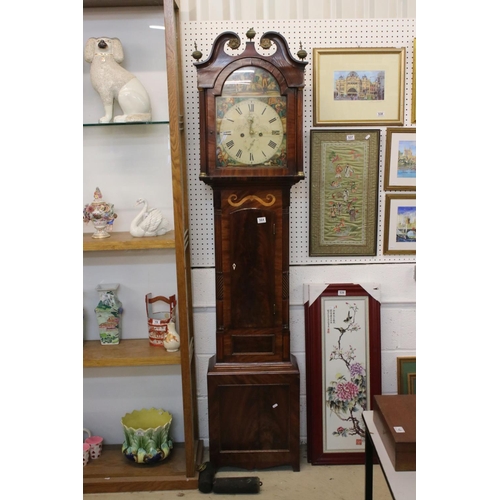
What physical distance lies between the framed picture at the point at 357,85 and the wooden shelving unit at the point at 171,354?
72cm

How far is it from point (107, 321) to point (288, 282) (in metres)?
0.97

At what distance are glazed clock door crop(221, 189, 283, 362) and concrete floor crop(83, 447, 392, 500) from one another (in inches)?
23.5

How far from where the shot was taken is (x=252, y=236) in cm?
276

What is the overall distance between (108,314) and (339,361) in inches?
49.0

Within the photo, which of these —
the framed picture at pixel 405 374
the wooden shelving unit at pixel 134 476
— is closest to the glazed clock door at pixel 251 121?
the framed picture at pixel 405 374

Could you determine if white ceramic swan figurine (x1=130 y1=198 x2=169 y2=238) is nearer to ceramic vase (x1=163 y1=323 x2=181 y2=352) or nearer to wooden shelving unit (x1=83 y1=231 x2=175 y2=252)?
wooden shelving unit (x1=83 y1=231 x2=175 y2=252)

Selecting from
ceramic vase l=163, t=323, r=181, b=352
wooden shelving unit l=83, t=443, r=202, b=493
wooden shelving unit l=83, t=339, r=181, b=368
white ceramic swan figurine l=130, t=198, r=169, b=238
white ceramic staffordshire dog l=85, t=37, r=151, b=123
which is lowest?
wooden shelving unit l=83, t=443, r=202, b=493

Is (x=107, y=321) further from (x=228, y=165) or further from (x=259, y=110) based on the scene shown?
(x=259, y=110)

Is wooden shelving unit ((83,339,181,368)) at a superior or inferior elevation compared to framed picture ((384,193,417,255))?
inferior

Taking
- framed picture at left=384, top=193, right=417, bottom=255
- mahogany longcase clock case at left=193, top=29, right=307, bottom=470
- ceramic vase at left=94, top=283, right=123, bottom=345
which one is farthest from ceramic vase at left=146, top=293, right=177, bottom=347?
framed picture at left=384, top=193, right=417, bottom=255

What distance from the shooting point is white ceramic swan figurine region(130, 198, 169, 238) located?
2762 mm

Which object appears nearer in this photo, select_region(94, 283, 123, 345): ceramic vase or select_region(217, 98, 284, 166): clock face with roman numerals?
select_region(217, 98, 284, 166): clock face with roman numerals

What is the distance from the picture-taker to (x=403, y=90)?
9.43ft

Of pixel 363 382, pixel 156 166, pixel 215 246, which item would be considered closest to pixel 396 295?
pixel 363 382
